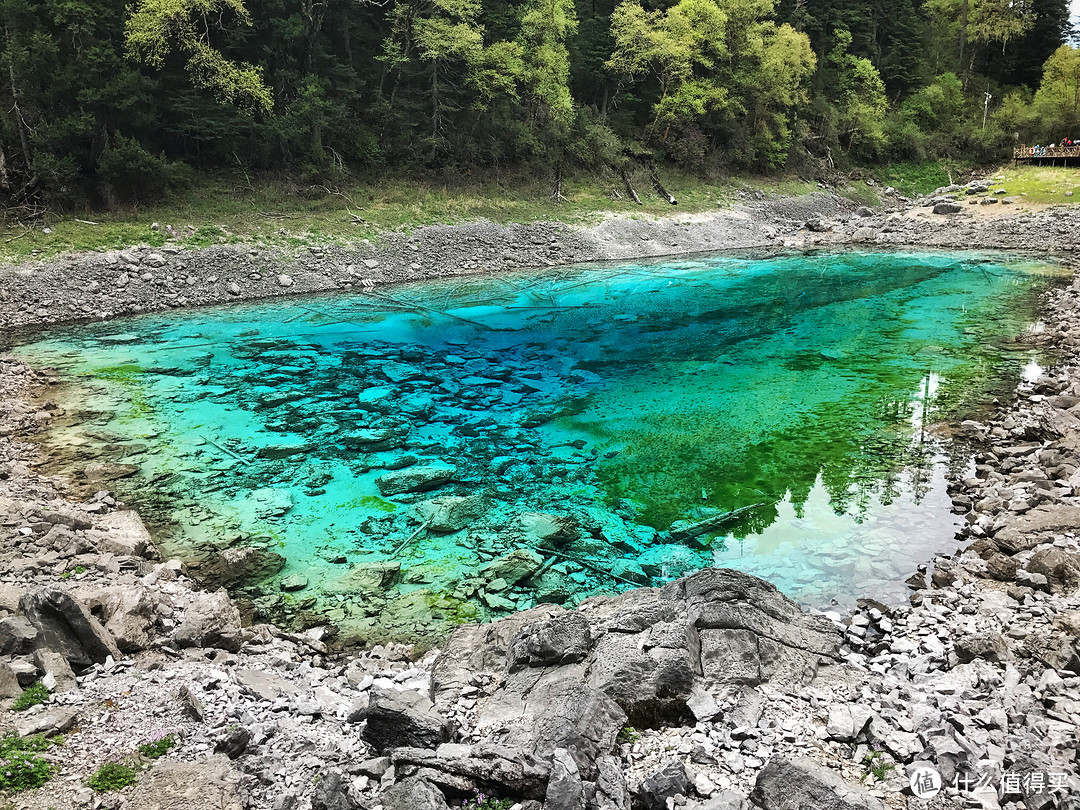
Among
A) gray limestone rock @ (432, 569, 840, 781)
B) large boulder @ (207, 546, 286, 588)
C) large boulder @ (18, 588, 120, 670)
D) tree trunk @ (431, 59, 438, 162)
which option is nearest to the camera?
gray limestone rock @ (432, 569, 840, 781)

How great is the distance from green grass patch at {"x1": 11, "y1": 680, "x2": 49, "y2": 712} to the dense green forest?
1168 inches

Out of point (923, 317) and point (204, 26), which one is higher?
point (204, 26)

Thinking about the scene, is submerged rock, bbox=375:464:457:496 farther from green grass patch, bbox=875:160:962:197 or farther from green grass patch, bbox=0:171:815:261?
green grass patch, bbox=875:160:962:197

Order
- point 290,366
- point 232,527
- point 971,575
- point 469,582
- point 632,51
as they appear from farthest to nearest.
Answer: point 632,51, point 290,366, point 232,527, point 469,582, point 971,575

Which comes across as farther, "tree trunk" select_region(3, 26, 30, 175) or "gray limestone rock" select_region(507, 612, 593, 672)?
"tree trunk" select_region(3, 26, 30, 175)

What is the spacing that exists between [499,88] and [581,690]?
140 ft

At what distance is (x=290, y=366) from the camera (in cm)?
1956

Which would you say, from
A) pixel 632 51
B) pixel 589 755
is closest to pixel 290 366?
pixel 589 755

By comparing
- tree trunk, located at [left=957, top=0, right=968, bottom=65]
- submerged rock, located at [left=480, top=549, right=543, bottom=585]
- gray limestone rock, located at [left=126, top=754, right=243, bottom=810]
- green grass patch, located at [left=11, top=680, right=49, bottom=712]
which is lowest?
submerged rock, located at [left=480, top=549, right=543, bottom=585]

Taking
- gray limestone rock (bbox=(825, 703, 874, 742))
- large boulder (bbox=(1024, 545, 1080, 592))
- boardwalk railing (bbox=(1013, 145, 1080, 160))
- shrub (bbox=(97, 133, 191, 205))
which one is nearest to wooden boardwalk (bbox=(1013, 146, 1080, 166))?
boardwalk railing (bbox=(1013, 145, 1080, 160))

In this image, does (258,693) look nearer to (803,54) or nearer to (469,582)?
(469,582)

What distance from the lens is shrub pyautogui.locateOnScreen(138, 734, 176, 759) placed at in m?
5.38

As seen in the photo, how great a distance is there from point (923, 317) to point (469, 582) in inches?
898

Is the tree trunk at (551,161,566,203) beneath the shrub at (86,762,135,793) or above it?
above
